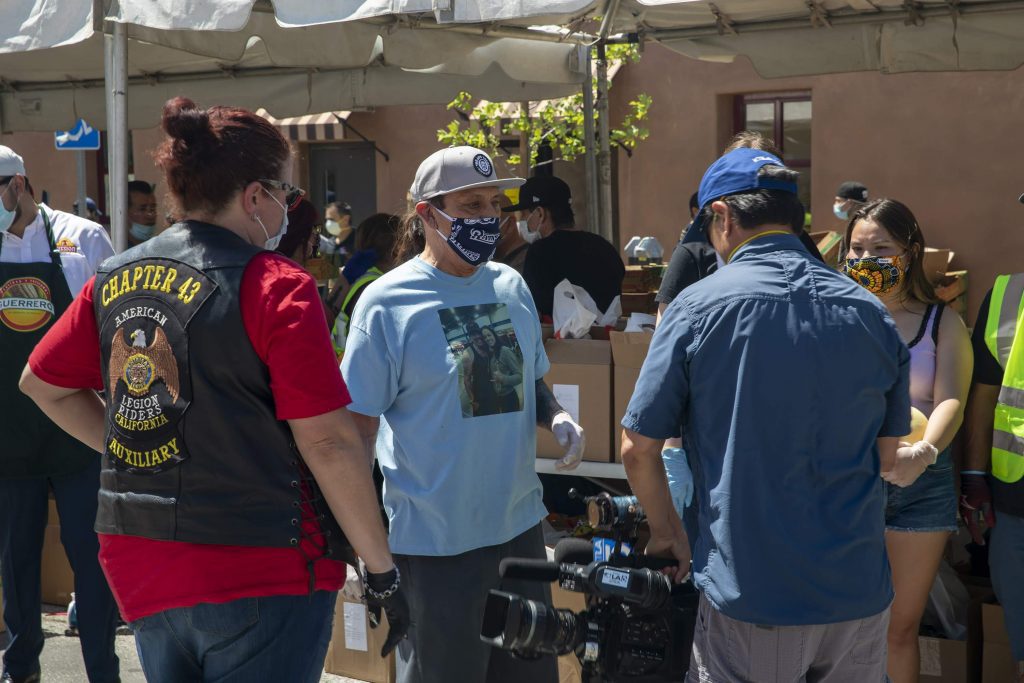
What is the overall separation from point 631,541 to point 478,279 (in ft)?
2.99

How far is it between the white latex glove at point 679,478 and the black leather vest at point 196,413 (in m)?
0.89

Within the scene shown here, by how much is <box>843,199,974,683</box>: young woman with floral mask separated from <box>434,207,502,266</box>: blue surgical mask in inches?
53.5

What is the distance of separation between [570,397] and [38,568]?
85.9 inches

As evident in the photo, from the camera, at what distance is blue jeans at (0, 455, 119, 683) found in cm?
429

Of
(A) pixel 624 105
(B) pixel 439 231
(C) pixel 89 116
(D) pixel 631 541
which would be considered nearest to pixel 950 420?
(D) pixel 631 541

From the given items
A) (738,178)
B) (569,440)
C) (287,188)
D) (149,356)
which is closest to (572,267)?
(569,440)

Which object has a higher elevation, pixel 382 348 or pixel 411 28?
pixel 411 28

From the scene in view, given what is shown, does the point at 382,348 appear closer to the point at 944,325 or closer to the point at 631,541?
the point at 631,541

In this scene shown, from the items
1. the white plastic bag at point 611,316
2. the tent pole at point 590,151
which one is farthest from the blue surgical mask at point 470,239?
the tent pole at point 590,151

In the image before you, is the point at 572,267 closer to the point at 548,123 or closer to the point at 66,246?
the point at 66,246

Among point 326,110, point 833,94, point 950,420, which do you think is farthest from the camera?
point 833,94

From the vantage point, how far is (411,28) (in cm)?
600

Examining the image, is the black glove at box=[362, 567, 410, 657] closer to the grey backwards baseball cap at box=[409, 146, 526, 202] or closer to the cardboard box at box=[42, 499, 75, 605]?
the grey backwards baseball cap at box=[409, 146, 526, 202]

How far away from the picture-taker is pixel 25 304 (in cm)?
433
